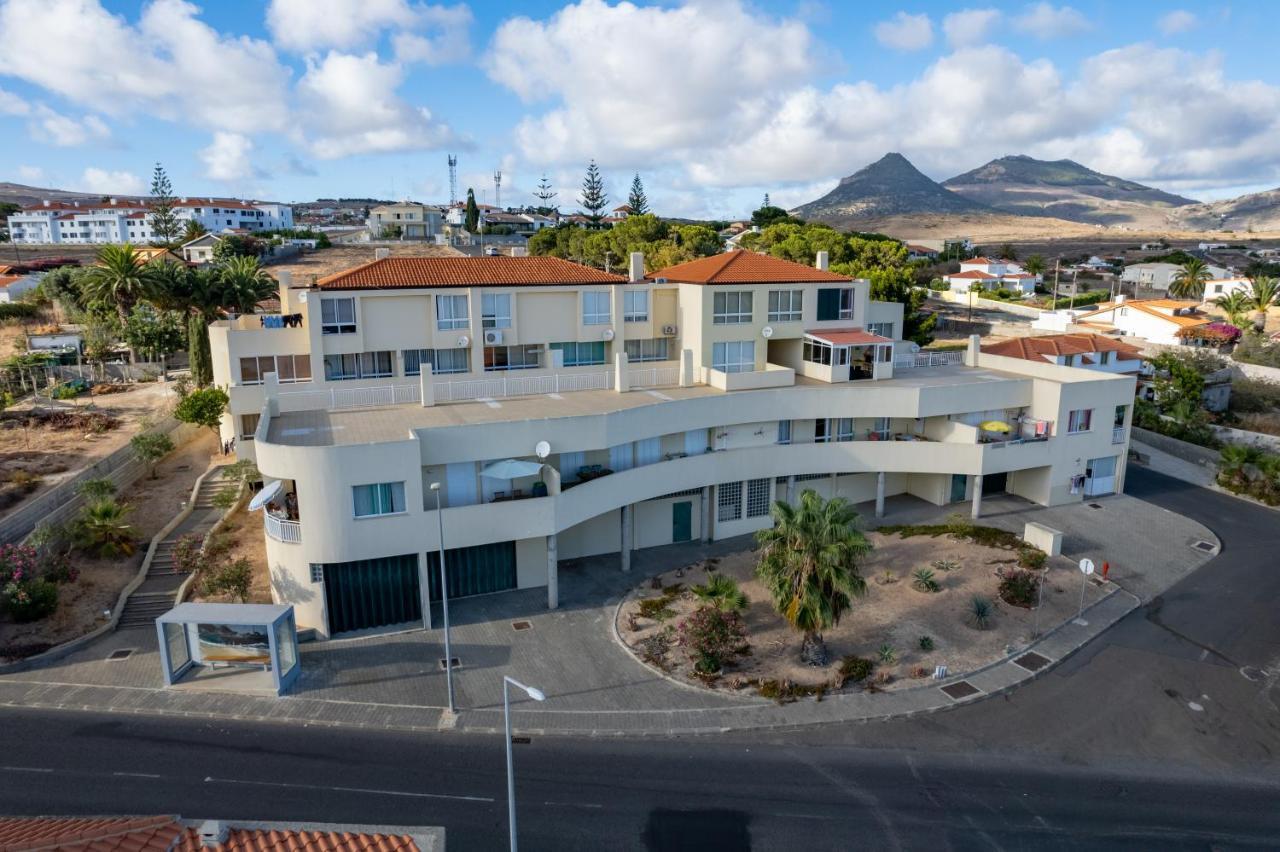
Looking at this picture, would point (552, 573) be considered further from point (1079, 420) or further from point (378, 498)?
point (1079, 420)

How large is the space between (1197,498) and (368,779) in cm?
4182

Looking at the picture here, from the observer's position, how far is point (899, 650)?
25.6 metres

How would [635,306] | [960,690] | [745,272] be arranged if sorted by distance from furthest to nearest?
[635,306]
[745,272]
[960,690]

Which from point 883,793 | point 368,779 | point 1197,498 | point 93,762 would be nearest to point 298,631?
point 93,762

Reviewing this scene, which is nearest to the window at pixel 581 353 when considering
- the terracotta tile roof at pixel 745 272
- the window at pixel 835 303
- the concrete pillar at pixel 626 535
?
the terracotta tile roof at pixel 745 272

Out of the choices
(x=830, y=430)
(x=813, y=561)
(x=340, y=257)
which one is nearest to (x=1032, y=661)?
(x=813, y=561)

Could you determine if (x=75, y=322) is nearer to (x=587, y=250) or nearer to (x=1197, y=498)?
(x=587, y=250)

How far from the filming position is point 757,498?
35.4 m

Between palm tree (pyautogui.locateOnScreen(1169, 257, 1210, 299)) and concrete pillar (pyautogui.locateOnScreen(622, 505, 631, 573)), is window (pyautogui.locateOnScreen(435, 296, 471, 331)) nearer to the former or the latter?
concrete pillar (pyautogui.locateOnScreen(622, 505, 631, 573))

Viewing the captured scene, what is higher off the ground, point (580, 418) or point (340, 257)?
point (340, 257)

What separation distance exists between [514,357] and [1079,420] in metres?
27.7

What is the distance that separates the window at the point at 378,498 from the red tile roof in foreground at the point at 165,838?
1304cm

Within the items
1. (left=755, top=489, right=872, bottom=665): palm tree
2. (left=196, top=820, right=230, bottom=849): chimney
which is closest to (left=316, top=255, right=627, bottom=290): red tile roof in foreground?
(left=755, top=489, right=872, bottom=665): palm tree

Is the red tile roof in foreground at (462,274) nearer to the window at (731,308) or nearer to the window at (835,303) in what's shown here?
the window at (731,308)
